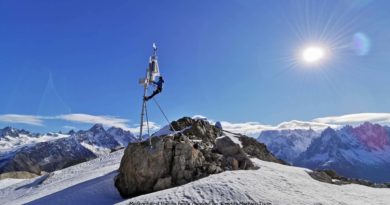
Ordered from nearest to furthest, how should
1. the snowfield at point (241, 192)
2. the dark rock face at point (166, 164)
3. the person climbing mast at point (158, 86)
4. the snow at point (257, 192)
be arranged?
the snow at point (257, 192) → the snowfield at point (241, 192) → the dark rock face at point (166, 164) → the person climbing mast at point (158, 86)

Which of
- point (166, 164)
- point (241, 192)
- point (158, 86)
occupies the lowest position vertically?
point (241, 192)

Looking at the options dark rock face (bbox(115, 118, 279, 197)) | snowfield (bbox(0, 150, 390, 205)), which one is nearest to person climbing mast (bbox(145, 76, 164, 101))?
dark rock face (bbox(115, 118, 279, 197))

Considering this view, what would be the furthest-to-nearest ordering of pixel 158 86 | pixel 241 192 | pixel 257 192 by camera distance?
pixel 158 86, pixel 257 192, pixel 241 192

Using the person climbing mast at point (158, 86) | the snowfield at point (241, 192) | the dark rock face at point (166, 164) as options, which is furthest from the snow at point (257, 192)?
the person climbing mast at point (158, 86)

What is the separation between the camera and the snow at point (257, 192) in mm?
23078

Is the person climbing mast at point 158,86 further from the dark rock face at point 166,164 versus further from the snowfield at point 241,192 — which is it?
the snowfield at point 241,192

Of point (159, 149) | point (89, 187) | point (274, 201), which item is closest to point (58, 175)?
point (89, 187)

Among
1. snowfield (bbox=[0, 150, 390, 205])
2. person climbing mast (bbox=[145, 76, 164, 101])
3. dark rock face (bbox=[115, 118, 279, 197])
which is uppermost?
person climbing mast (bbox=[145, 76, 164, 101])

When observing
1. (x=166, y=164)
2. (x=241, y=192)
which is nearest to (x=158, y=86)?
(x=166, y=164)

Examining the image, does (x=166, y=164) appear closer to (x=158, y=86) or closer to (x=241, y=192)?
(x=158, y=86)

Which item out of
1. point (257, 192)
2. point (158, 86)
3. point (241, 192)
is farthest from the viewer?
point (158, 86)

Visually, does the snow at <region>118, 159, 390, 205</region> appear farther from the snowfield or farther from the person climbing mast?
the person climbing mast

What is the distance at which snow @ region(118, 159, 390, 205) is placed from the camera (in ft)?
75.7

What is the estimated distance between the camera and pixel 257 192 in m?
24.0
